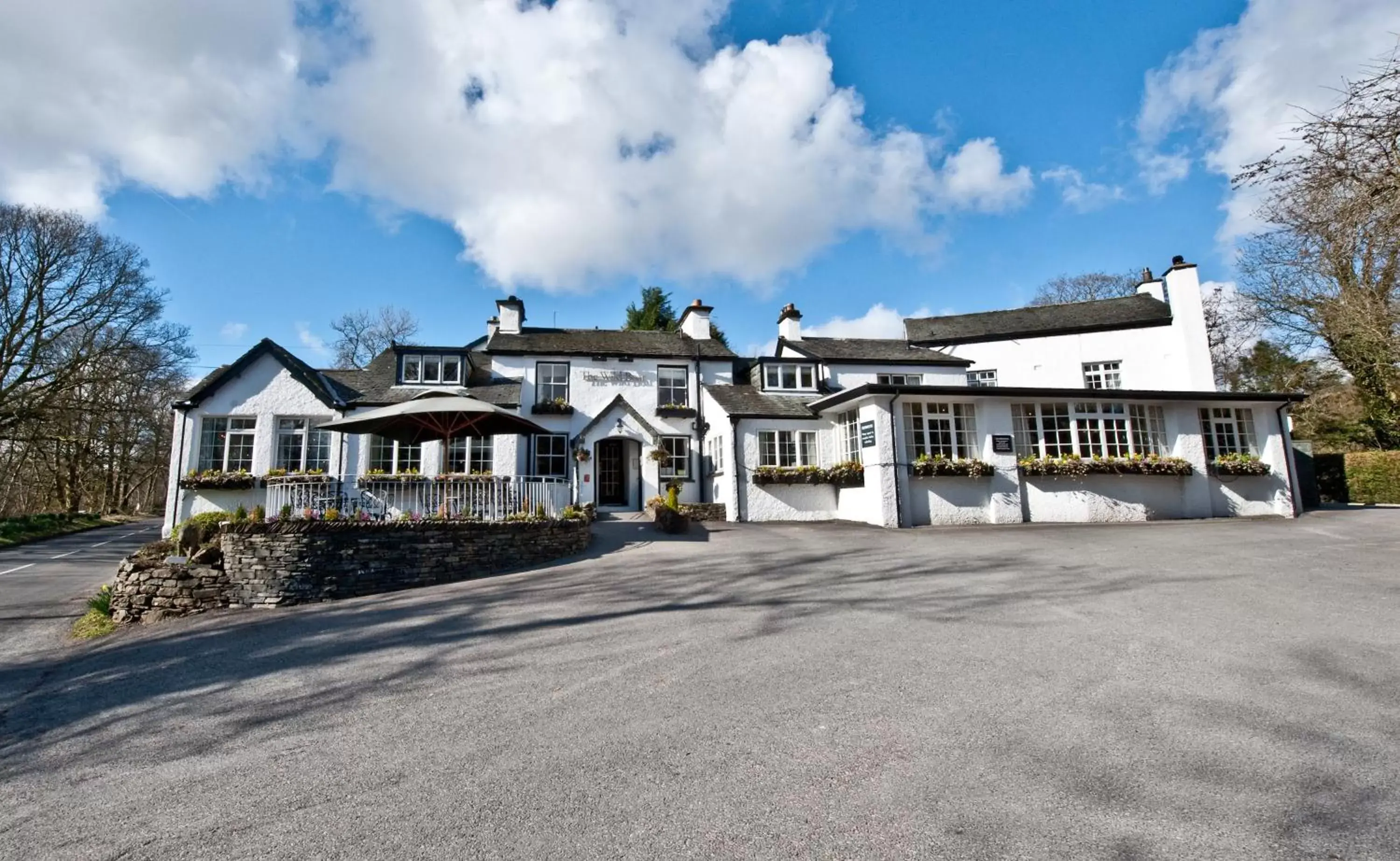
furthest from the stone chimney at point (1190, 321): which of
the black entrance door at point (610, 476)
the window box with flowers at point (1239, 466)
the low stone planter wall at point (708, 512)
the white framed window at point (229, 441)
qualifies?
the white framed window at point (229, 441)

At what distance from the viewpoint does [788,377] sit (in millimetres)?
22703

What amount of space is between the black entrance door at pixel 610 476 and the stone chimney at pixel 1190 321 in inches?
847

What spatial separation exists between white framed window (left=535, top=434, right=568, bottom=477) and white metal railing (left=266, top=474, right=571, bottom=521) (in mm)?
6938

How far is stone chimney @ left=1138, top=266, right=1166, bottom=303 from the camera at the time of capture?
84.0ft

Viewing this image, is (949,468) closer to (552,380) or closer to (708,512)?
(708,512)

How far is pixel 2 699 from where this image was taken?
6.64m

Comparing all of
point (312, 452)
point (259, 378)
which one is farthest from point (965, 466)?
point (259, 378)

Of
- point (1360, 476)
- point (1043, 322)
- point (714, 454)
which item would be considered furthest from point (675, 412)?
point (1360, 476)

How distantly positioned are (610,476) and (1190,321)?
2285 centimetres

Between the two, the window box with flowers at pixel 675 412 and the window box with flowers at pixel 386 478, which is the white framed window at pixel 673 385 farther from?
the window box with flowers at pixel 386 478

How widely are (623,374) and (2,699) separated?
1679cm

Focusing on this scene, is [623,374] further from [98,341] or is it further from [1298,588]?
[98,341]

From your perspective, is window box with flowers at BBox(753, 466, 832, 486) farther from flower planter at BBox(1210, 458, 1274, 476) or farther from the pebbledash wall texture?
flower planter at BBox(1210, 458, 1274, 476)

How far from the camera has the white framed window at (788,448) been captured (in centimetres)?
1878
